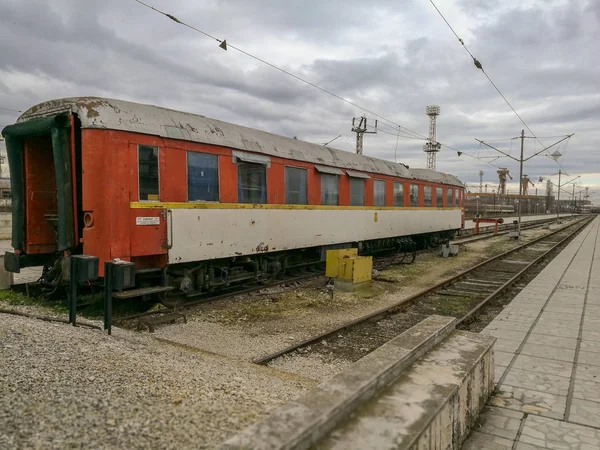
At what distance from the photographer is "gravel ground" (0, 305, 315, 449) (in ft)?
9.20

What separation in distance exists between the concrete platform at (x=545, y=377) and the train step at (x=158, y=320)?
4.80 meters

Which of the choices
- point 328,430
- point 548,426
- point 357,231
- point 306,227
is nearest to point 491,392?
point 548,426

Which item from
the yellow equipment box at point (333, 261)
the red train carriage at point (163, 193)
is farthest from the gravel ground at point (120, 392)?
the yellow equipment box at point (333, 261)

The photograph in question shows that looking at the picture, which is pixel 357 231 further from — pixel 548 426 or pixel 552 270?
pixel 548 426

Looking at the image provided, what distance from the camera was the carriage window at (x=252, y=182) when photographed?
9.16 meters

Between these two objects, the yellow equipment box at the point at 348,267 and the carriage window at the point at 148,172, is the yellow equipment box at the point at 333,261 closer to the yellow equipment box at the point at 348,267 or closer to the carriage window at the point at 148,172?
the yellow equipment box at the point at 348,267

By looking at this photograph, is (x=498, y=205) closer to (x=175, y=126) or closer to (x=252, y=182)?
(x=252, y=182)

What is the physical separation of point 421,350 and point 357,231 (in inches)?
379

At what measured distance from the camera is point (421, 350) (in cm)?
385

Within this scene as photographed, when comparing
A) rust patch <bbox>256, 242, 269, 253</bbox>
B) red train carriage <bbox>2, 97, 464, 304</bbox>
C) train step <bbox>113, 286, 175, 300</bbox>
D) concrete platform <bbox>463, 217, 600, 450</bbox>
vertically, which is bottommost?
concrete platform <bbox>463, 217, 600, 450</bbox>

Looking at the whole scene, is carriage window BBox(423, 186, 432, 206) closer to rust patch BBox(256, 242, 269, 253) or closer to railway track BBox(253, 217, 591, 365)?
railway track BBox(253, 217, 591, 365)

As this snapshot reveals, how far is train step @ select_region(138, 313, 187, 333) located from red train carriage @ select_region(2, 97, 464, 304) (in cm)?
91

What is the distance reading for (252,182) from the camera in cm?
945

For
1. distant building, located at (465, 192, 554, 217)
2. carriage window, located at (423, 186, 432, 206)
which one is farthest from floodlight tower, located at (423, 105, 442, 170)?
carriage window, located at (423, 186, 432, 206)
